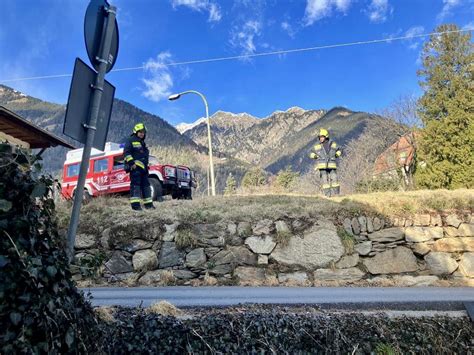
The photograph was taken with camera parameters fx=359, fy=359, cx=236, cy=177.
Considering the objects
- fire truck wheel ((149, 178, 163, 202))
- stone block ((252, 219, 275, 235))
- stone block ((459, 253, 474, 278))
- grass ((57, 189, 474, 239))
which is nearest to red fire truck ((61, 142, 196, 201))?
fire truck wheel ((149, 178, 163, 202))

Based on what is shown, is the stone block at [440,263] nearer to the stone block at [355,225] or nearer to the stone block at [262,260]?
the stone block at [355,225]

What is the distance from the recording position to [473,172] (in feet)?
43.8

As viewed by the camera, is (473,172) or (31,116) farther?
(31,116)

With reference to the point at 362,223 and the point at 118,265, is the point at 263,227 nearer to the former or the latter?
the point at 362,223

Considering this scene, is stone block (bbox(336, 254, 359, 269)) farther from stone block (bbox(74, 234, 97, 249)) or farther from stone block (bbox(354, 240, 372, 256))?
stone block (bbox(74, 234, 97, 249))

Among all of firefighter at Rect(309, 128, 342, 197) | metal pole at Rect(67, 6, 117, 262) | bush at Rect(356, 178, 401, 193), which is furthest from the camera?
bush at Rect(356, 178, 401, 193)

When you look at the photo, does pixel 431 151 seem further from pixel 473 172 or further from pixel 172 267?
pixel 172 267

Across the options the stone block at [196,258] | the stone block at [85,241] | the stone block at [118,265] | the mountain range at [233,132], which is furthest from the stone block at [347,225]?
the mountain range at [233,132]

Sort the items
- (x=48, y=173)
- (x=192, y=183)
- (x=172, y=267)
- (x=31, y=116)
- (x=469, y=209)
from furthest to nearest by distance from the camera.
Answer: (x=31, y=116)
(x=192, y=183)
(x=469, y=209)
(x=172, y=267)
(x=48, y=173)

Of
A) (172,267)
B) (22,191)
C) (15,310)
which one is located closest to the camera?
(15,310)

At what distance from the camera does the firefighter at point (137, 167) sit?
954 centimetres

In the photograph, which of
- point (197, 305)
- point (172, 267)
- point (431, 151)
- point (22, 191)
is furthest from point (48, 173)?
point (431, 151)

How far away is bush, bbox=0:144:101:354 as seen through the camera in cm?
135

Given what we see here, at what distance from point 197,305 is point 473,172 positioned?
524 inches
